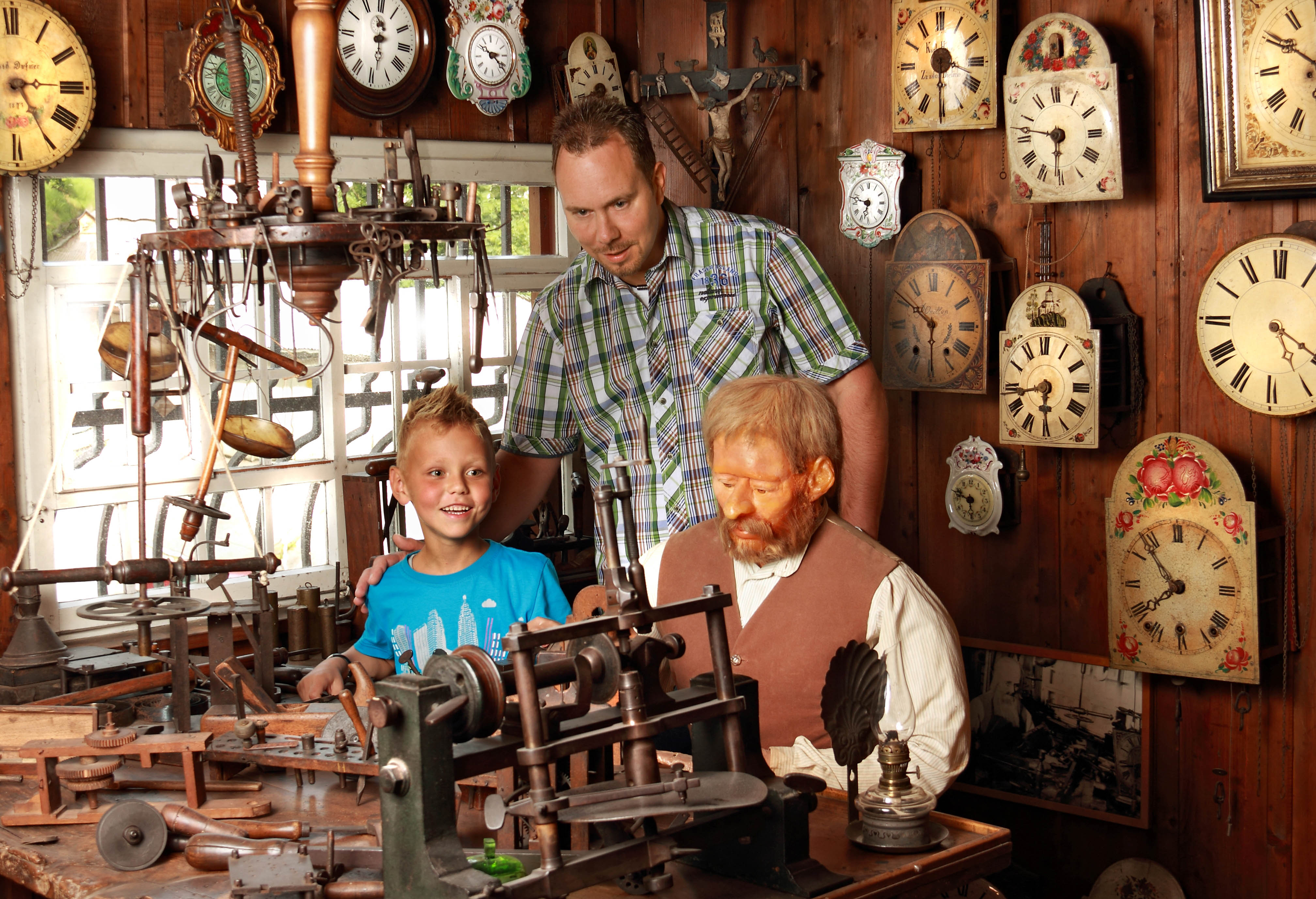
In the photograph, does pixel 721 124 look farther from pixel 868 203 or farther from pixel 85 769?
pixel 85 769

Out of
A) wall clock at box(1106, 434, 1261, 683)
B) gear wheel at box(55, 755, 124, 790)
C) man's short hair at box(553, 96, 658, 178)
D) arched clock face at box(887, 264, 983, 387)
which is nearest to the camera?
gear wheel at box(55, 755, 124, 790)

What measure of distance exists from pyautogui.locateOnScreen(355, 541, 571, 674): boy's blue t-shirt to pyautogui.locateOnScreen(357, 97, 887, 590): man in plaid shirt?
0.31 meters

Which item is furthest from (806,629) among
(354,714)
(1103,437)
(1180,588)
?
(1103,437)

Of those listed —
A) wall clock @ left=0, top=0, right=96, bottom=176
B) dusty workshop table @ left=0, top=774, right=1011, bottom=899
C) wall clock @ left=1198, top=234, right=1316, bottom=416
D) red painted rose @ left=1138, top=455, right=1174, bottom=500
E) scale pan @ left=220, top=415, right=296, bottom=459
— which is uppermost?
wall clock @ left=0, top=0, right=96, bottom=176

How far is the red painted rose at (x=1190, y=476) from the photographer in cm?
365

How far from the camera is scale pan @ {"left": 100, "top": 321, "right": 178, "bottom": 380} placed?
372cm

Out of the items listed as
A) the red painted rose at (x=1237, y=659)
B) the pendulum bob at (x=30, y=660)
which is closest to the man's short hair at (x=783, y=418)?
the red painted rose at (x=1237, y=659)

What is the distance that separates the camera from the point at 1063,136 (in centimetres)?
381

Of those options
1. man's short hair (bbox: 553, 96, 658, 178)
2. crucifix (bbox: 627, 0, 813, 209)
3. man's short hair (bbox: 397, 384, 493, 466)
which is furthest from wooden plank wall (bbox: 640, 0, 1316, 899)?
man's short hair (bbox: 397, 384, 493, 466)

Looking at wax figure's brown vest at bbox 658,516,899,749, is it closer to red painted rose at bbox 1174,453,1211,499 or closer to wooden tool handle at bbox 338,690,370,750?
wooden tool handle at bbox 338,690,370,750

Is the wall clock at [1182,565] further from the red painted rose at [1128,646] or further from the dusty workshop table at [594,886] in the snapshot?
the dusty workshop table at [594,886]

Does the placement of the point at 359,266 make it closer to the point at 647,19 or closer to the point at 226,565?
the point at 226,565

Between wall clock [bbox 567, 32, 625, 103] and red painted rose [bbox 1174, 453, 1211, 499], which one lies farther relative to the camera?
wall clock [bbox 567, 32, 625, 103]

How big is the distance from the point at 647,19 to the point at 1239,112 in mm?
2402
